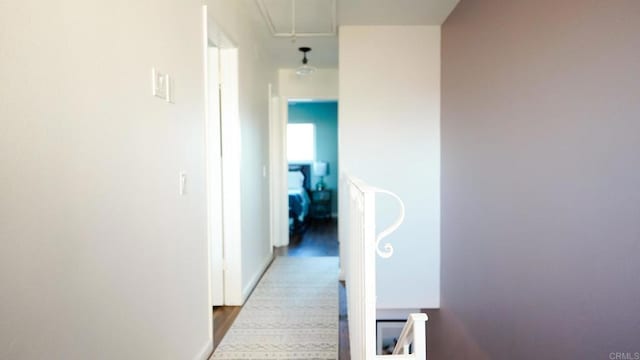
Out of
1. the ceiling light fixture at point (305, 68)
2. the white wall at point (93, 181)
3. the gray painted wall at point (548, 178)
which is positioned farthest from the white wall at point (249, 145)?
the gray painted wall at point (548, 178)

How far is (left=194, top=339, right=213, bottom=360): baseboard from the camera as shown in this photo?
208cm

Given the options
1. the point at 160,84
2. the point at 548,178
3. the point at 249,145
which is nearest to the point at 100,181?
the point at 160,84

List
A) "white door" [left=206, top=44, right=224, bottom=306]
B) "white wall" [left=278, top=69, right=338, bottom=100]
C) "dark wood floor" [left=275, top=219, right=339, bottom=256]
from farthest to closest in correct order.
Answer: "white wall" [left=278, top=69, right=338, bottom=100], "dark wood floor" [left=275, top=219, right=339, bottom=256], "white door" [left=206, top=44, right=224, bottom=306]

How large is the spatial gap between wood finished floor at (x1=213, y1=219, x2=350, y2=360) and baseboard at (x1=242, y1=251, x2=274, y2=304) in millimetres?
157

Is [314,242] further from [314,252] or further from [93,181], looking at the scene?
[93,181]

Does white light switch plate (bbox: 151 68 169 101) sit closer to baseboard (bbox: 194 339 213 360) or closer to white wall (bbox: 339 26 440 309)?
baseboard (bbox: 194 339 213 360)

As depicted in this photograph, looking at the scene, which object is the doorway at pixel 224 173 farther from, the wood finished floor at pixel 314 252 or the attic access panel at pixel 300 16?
the attic access panel at pixel 300 16

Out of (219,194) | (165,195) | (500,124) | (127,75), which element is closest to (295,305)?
(219,194)

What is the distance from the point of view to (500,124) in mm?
2297

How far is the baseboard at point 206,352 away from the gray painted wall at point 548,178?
1748 mm

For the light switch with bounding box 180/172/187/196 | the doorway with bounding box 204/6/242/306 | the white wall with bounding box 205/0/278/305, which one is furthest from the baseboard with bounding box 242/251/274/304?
the light switch with bounding box 180/172/187/196

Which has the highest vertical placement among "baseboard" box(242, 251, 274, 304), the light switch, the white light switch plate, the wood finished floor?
the white light switch plate

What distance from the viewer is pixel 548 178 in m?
1.77

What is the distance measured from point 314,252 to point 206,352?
8.61 ft
